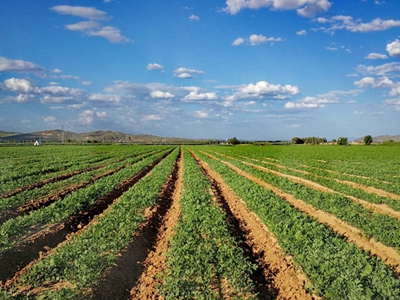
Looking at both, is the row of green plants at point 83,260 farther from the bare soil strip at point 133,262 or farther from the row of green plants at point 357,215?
the row of green plants at point 357,215

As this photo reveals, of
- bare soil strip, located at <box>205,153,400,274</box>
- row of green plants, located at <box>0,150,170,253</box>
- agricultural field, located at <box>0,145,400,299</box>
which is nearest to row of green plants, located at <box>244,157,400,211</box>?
agricultural field, located at <box>0,145,400,299</box>

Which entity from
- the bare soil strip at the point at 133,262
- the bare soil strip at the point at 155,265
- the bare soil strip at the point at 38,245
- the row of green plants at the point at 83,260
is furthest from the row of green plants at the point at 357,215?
the bare soil strip at the point at 38,245

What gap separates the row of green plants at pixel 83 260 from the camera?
615 cm

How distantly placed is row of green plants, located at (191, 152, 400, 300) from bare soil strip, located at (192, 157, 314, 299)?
205mm

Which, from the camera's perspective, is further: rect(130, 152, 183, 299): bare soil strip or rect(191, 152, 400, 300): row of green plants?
rect(130, 152, 183, 299): bare soil strip

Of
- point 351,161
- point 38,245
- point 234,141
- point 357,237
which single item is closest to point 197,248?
point 38,245

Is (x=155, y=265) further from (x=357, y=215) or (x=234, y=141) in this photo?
(x=234, y=141)

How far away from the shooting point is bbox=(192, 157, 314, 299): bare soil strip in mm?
6518

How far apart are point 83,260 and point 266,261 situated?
155 inches

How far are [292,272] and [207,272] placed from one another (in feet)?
5.83

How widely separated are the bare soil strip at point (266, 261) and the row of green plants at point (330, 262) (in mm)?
205

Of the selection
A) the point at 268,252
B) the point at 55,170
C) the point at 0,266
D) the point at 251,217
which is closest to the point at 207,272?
the point at 268,252

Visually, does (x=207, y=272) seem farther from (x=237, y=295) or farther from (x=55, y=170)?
(x=55, y=170)

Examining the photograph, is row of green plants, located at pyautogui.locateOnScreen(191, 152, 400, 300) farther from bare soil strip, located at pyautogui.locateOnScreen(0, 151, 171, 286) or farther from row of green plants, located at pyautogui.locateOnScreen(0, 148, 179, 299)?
bare soil strip, located at pyautogui.locateOnScreen(0, 151, 171, 286)
